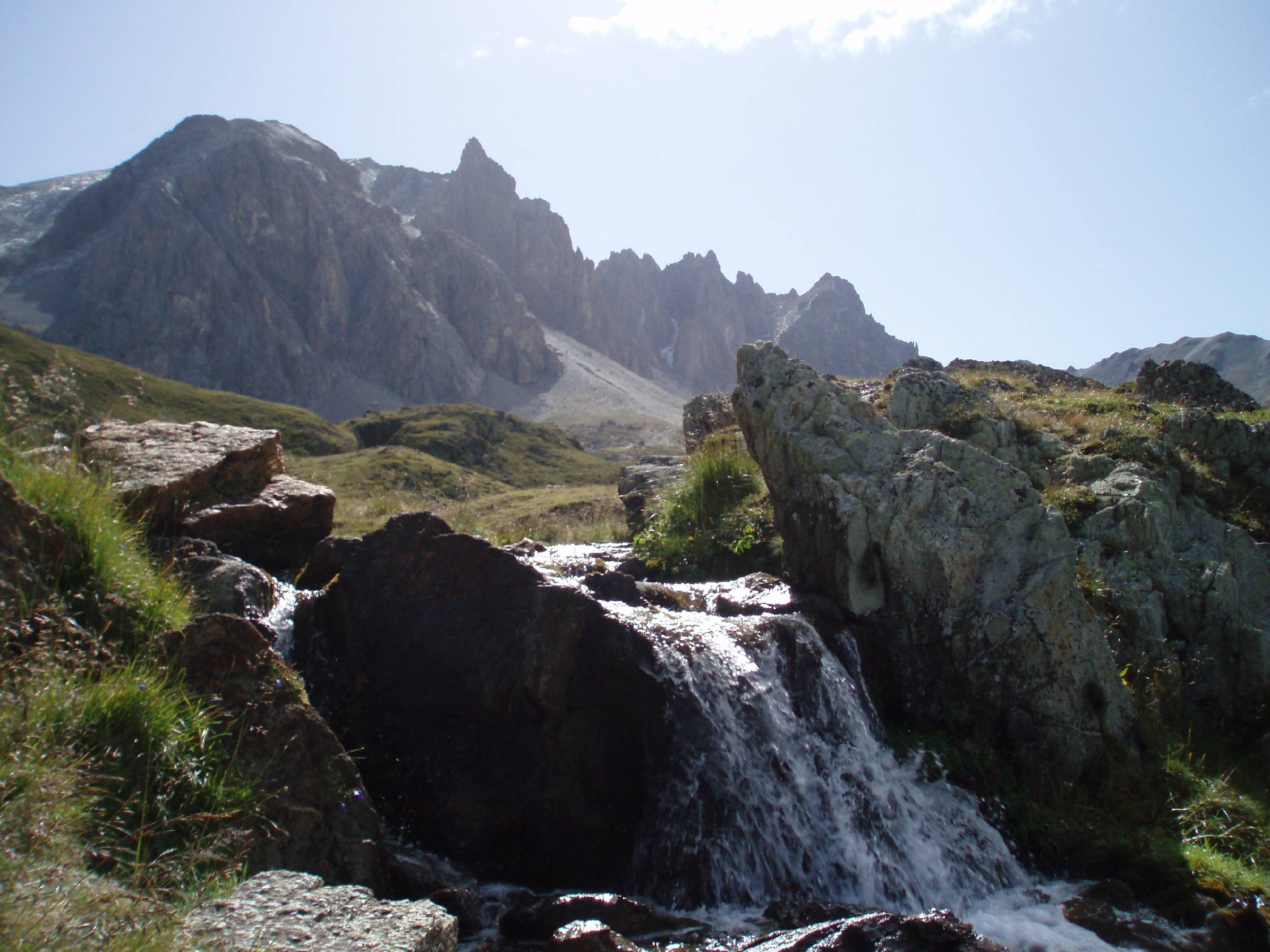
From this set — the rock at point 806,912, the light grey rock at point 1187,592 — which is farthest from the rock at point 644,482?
the rock at point 806,912

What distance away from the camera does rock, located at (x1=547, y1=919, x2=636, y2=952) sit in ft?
14.9

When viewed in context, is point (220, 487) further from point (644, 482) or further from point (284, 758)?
point (644, 482)

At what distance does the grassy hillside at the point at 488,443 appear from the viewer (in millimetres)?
63375

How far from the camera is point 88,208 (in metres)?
168

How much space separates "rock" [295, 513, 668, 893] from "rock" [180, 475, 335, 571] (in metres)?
3.14

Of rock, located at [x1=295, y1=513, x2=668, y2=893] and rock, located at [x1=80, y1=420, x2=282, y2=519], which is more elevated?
rock, located at [x1=80, y1=420, x2=282, y2=519]

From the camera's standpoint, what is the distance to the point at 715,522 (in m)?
13.3

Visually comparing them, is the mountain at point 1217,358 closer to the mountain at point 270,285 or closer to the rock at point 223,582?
the rock at point 223,582

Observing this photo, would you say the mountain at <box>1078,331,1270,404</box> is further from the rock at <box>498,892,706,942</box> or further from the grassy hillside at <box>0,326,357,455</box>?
the rock at <box>498,892,706,942</box>

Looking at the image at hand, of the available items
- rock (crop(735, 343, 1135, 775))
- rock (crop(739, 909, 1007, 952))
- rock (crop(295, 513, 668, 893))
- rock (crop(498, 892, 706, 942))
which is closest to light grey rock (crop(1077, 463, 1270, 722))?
rock (crop(735, 343, 1135, 775))

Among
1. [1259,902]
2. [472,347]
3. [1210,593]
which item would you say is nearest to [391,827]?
[1259,902]

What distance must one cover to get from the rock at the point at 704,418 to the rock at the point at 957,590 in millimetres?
7579

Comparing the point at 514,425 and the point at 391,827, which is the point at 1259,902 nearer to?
the point at 391,827

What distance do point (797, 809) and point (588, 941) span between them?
9.12 ft
